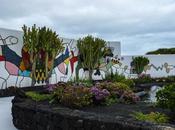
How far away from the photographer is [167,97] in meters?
8.86

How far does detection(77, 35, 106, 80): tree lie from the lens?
22.2m

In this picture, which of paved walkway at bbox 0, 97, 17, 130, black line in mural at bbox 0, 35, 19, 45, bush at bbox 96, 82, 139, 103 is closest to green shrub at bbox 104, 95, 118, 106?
bush at bbox 96, 82, 139, 103

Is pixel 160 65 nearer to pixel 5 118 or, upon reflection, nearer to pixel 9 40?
pixel 9 40

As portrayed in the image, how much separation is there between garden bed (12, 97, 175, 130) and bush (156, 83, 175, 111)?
27 cm

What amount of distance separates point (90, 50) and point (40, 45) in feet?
13.0

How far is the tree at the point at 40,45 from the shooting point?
61.6 feet

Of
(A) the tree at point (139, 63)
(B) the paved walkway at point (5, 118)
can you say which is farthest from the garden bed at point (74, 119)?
(A) the tree at point (139, 63)

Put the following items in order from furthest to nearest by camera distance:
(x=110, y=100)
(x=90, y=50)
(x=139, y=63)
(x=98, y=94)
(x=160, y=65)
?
(x=160, y=65), (x=139, y=63), (x=90, y=50), (x=110, y=100), (x=98, y=94)

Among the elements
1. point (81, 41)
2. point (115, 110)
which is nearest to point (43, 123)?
point (115, 110)

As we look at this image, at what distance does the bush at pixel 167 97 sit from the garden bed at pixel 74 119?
268mm

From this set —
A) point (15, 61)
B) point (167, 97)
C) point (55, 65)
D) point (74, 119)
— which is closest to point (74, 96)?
point (167, 97)

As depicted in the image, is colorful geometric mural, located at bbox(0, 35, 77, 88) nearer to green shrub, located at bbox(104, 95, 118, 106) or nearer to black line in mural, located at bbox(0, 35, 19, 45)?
black line in mural, located at bbox(0, 35, 19, 45)

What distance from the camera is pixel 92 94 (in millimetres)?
11234

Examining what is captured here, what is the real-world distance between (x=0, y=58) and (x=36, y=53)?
168 cm
